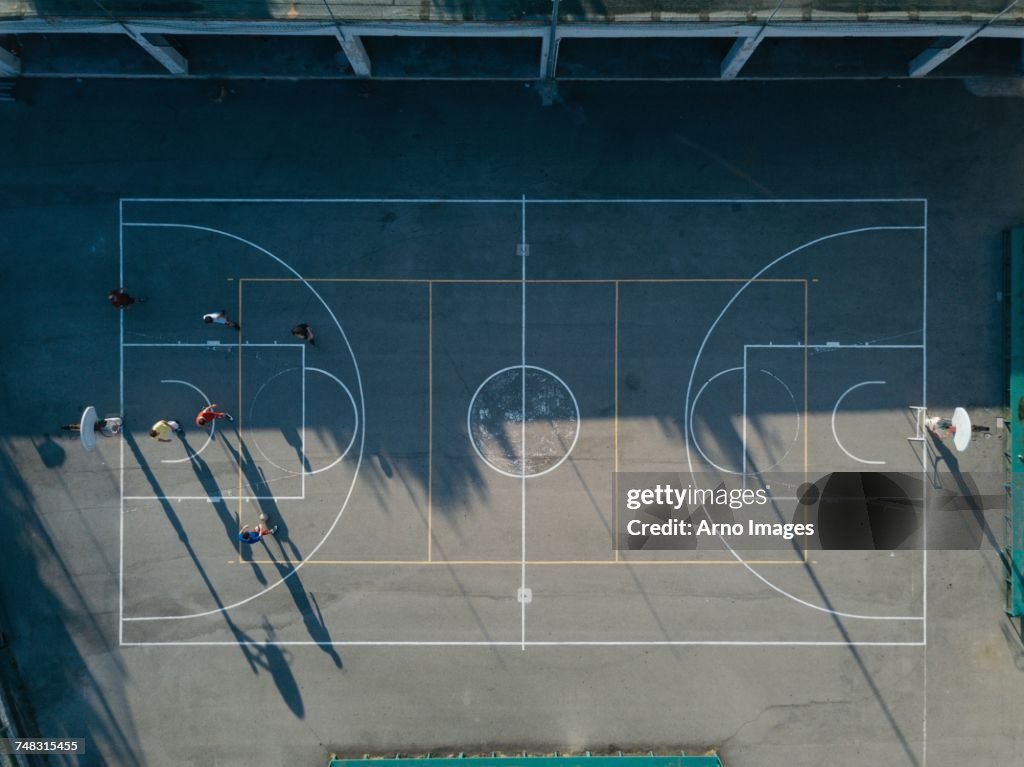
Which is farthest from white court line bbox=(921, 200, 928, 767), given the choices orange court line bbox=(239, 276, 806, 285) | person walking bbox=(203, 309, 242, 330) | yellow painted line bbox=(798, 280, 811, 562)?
person walking bbox=(203, 309, 242, 330)

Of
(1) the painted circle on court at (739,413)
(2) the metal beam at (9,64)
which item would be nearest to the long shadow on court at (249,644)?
(2) the metal beam at (9,64)

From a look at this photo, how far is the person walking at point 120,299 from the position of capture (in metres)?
11.1

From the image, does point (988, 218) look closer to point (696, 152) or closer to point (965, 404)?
point (965, 404)

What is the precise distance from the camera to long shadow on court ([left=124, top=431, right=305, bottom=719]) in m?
11.6

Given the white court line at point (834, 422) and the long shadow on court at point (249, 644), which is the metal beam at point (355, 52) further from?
the white court line at point (834, 422)

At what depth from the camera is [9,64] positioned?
11086 mm

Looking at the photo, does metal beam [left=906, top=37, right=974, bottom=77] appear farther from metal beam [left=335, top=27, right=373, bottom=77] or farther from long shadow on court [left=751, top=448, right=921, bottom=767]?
metal beam [left=335, top=27, right=373, bottom=77]

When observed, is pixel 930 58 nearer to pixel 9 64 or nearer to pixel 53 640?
pixel 9 64

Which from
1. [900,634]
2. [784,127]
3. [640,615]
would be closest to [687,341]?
[784,127]

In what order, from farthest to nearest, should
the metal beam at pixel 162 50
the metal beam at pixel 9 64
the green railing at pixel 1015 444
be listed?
1. the green railing at pixel 1015 444
2. the metal beam at pixel 9 64
3. the metal beam at pixel 162 50

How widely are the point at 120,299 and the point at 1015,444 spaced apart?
630 inches

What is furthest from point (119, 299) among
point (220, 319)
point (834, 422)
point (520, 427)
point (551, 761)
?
point (834, 422)

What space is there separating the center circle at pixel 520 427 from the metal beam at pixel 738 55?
6.28m

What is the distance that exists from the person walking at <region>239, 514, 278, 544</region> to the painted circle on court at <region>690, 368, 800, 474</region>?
26.1 ft
